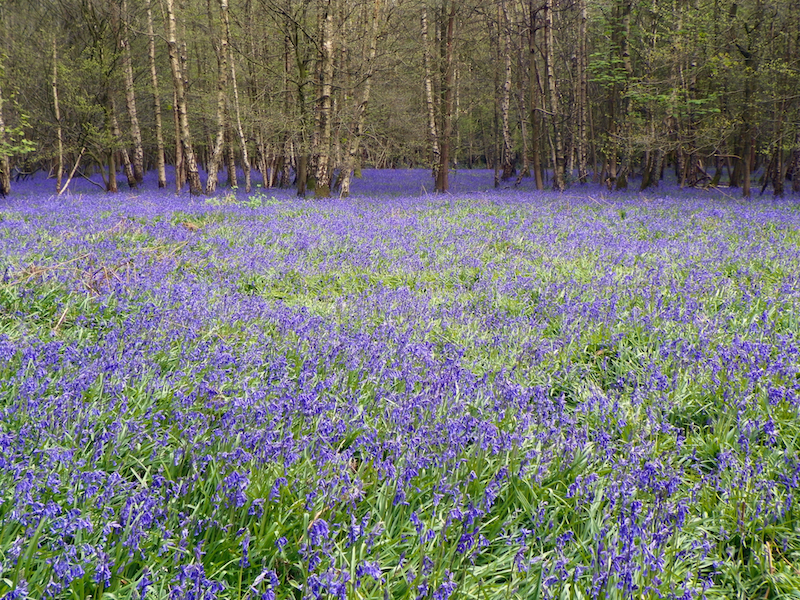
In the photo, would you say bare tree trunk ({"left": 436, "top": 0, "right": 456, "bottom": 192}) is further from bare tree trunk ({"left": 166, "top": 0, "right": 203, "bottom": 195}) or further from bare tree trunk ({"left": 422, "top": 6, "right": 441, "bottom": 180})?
bare tree trunk ({"left": 166, "top": 0, "right": 203, "bottom": 195})

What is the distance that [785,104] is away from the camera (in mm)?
17969

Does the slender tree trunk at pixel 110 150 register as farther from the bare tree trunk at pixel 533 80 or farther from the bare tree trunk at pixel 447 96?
the bare tree trunk at pixel 533 80

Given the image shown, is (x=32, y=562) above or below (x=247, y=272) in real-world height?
below

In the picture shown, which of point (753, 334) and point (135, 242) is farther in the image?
point (135, 242)

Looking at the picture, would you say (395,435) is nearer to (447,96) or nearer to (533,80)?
(447,96)

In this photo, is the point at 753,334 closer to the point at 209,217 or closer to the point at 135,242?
the point at 135,242

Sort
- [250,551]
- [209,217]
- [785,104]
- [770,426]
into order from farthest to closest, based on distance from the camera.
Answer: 1. [785,104]
2. [209,217]
3. [770,426]
4. [250,551]

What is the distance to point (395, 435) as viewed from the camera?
2.90 meters

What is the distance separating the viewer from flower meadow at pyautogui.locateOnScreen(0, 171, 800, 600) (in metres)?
2.02

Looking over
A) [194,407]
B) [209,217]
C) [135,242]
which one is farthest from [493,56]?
[194,407]

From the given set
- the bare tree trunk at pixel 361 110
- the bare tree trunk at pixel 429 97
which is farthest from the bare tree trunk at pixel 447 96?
the bare tree trunk at pixel 361 110

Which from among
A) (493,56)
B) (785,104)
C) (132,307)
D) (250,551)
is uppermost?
(493,56)

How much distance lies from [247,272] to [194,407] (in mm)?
4216

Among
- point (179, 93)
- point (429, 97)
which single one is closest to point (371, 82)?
point (429, 97)
